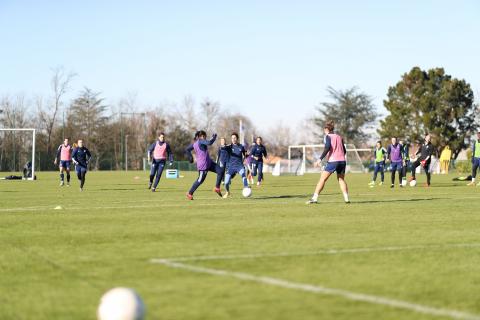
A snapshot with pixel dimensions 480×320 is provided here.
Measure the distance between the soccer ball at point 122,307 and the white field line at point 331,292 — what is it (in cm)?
193

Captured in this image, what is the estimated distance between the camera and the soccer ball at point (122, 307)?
514cm

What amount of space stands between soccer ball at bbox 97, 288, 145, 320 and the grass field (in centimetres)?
53

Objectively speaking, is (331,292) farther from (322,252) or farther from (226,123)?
(226,123)

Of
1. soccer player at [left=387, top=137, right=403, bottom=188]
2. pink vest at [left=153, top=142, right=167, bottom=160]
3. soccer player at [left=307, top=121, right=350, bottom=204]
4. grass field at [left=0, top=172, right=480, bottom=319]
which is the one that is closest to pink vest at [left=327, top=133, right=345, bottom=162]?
soccer player at [left=307, top=121, right=350, bottom=204]

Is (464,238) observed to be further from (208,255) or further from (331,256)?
(208,255)

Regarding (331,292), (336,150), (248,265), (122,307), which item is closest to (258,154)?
(336,150)

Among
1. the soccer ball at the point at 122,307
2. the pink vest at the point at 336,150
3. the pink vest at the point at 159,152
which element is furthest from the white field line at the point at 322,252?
the pink vest at the point at 159,152

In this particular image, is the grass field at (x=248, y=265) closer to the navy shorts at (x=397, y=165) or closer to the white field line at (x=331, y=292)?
the white field line at (x=331, y=292)

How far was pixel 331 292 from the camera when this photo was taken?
6684mm

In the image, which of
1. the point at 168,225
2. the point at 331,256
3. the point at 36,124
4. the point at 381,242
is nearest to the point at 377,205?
the point at 168,225

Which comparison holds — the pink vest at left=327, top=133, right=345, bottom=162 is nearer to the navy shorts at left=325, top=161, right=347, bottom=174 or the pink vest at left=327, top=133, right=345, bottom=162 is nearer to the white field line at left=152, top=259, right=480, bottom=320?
the navy shorts at left=325, top=161, right=347, bottom=174

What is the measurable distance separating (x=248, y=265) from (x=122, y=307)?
129 inches

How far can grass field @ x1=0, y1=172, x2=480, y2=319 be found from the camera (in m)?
6.14

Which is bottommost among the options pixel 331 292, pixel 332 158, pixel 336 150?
pixel 331 292
